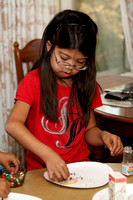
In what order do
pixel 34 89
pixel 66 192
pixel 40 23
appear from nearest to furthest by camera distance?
pixel 66 192
pixel 34 89
pixel 40 23

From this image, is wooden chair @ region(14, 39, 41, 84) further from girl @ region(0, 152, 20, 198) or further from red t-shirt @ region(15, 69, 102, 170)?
girl @ region(0, 152, 20, 198)

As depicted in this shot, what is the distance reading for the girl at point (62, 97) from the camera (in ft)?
4.14

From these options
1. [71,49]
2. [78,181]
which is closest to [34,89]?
[71,49]

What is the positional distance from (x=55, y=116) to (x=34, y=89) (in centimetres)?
15

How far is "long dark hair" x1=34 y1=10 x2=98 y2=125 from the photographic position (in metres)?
1.27

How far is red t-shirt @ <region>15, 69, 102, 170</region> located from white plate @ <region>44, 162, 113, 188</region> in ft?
0.91

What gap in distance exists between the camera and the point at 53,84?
141 cm

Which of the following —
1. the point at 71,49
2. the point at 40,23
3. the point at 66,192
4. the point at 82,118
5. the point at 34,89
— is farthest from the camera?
the point at 40,23

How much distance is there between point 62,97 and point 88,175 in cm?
47

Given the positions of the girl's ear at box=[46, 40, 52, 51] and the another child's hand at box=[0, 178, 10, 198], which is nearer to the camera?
the another child's hand at box=[0, 178, 10, 198]

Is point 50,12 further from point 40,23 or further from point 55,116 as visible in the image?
point 55,116

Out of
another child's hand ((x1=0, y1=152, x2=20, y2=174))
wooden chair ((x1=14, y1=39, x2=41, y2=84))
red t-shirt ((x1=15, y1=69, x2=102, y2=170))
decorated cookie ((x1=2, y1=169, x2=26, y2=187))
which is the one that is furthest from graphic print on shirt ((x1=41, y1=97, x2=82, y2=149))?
wooden chair ((x1=14, y1=39, x2=41, y2=84))

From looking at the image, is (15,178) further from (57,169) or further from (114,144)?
(114,144)

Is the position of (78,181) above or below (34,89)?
below
